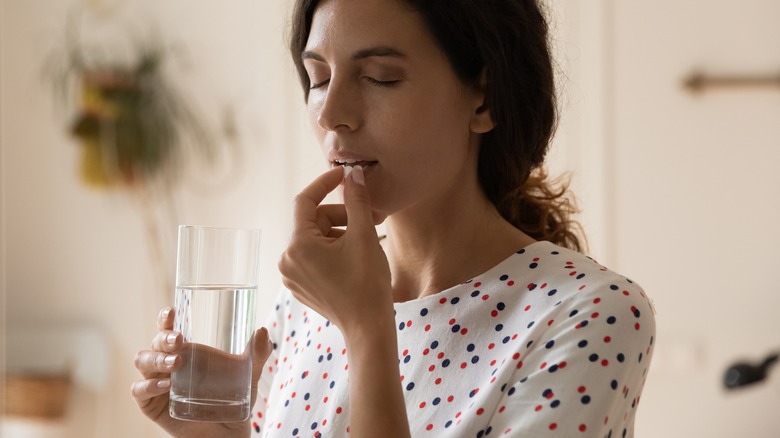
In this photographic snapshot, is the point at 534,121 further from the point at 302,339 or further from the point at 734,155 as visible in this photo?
the point at 734,155

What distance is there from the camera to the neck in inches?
49.3

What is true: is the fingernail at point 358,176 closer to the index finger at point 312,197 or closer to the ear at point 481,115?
the index finger at point 312,197

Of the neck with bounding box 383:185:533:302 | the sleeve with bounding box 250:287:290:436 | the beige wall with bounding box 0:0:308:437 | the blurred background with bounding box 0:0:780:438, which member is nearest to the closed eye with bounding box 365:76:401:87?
the neck with bounding box 383:185:533:302

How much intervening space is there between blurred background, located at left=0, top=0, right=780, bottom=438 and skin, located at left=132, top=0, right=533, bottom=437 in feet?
6.29

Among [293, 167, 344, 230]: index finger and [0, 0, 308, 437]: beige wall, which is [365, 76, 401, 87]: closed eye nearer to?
[293, 167, 344, 230]: index finger

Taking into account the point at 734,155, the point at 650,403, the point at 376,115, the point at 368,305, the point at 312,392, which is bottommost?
the point at 650,403

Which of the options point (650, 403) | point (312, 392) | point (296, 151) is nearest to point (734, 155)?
point (650, 403)

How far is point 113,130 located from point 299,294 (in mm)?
2488

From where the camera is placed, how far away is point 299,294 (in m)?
1.12

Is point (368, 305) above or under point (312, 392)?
above

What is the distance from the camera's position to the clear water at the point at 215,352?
3.39 ft

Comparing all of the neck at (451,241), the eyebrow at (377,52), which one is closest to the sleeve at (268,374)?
the neck at (451,241)

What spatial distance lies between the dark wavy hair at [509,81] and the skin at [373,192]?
0.08 ft

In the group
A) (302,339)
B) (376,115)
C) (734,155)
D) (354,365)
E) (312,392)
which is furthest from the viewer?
(734,155)
